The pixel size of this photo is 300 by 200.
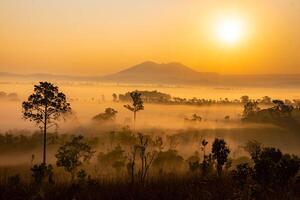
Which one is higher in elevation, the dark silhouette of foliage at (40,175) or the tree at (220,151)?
the tree at (220,151)

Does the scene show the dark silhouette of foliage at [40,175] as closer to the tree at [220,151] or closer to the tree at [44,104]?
the tree at [220,151]

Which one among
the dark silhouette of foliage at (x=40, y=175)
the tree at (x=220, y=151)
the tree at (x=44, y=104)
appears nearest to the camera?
the dark silhouette of foliage at (x=40, y=175)

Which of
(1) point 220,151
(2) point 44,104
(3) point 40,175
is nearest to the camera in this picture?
(1) point 220,151

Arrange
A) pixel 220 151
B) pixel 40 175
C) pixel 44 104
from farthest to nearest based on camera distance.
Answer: pixel 44 104
pixel 40 175
pixel 220 151

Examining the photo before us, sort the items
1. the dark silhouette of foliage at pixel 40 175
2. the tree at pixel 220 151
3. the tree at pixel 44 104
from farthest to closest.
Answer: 1. the tree at pixel 44 104
2. the tree at pixel 220 151
3. the dark silhouette of foliage at pixel 40 175

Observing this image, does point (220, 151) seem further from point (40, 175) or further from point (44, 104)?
point (44, 104)

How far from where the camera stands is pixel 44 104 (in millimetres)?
80500

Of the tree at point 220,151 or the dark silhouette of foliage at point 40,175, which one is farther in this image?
the tree at point 220,151

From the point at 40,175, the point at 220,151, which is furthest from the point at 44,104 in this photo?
the point at 220,151

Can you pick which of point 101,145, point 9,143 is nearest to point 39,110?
point 9,143

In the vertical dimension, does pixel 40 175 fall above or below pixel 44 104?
below

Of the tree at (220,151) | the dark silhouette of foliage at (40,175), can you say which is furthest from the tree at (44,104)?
the tree at (220,151)

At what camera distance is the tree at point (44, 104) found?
261 ft

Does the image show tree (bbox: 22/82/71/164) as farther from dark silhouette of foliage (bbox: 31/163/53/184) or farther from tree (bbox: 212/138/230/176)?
tree (bbox: 212/138/230/176)
